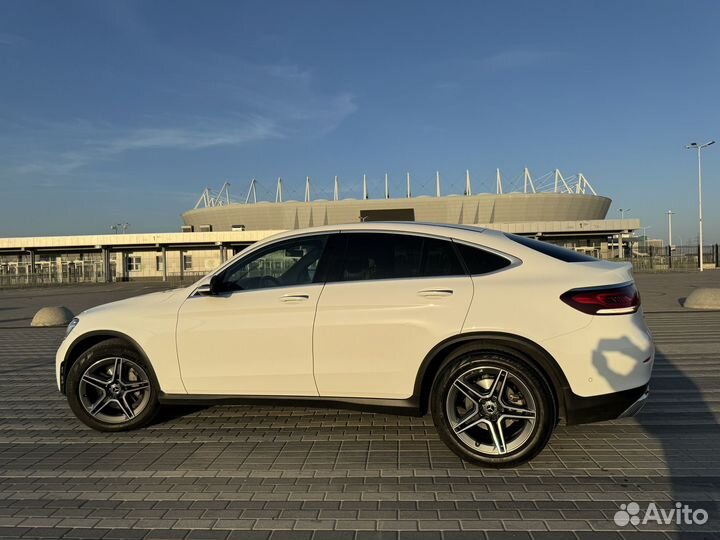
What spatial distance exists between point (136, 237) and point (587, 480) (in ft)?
195

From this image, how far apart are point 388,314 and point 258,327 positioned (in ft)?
3.50

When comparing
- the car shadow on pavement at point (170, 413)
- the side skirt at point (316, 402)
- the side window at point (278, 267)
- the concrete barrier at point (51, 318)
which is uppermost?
the side window at point (278, 267)

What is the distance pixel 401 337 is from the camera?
3.94m

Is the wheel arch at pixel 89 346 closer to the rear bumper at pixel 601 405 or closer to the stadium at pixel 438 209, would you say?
the rear bumper at pixel 601 405

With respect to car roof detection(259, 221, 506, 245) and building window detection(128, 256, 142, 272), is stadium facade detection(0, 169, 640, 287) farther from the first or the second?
car roof detection(259, 221, 506, 245)

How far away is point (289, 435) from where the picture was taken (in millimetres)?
4730

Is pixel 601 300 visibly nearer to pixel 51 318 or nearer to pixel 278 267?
pixel 278 267

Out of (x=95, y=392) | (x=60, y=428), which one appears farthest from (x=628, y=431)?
(x=60, y=428)

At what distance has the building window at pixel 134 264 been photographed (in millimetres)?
63969

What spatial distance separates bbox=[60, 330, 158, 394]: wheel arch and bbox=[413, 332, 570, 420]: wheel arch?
7.76 ft

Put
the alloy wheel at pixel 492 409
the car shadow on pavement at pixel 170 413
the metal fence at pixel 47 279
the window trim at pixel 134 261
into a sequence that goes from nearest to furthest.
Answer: the alloy wheel at pixel 492 409 < the car shadow on pavement at pixel 170 413 < the metal fence at pixel 47 279 < the window trim at pixel 134 261

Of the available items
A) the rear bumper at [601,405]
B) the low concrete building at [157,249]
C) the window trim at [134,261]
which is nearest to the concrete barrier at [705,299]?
the rear bumper at [601,405]

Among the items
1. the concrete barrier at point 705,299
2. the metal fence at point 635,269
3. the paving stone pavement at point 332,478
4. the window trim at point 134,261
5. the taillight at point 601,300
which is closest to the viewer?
the paving stone pavement at point 332,478

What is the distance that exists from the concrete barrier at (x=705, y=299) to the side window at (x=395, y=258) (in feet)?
44.2
